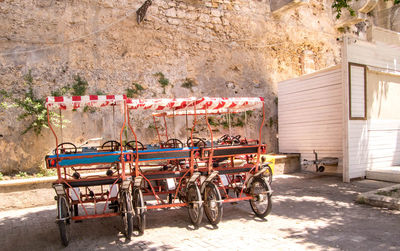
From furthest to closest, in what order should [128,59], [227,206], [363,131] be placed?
[128,59] → [363,131] → [227,206]

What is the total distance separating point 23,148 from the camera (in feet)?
28.1

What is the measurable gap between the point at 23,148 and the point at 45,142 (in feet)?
1.83

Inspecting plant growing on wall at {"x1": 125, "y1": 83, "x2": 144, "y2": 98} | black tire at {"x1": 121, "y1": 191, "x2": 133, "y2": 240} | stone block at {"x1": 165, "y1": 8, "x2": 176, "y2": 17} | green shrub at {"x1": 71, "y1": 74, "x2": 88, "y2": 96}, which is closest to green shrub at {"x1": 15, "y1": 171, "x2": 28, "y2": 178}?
green shrub at {"x1": 71, "y1": 74, "x2": 88, "y2": 96}

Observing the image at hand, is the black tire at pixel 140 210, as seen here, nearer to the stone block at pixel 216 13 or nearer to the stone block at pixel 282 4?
the stone block at pixel 216 13

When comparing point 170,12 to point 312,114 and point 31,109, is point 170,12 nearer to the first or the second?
point 31,109

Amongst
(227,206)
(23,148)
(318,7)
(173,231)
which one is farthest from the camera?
(318,7)

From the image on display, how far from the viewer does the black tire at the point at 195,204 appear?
533 centimetres

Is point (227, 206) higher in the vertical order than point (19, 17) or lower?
lower

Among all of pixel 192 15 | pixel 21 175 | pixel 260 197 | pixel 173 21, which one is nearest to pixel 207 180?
pixel 260 197

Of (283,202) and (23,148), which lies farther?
(23,148)

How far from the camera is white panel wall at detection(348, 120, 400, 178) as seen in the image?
905 centimetres

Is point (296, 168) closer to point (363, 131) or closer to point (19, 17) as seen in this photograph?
point (363, 131)

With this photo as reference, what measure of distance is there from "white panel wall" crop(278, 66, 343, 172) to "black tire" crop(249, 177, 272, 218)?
17.1ft

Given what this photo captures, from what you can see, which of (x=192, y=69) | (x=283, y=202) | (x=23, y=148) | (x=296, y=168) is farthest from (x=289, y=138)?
(x=23, y=148)
